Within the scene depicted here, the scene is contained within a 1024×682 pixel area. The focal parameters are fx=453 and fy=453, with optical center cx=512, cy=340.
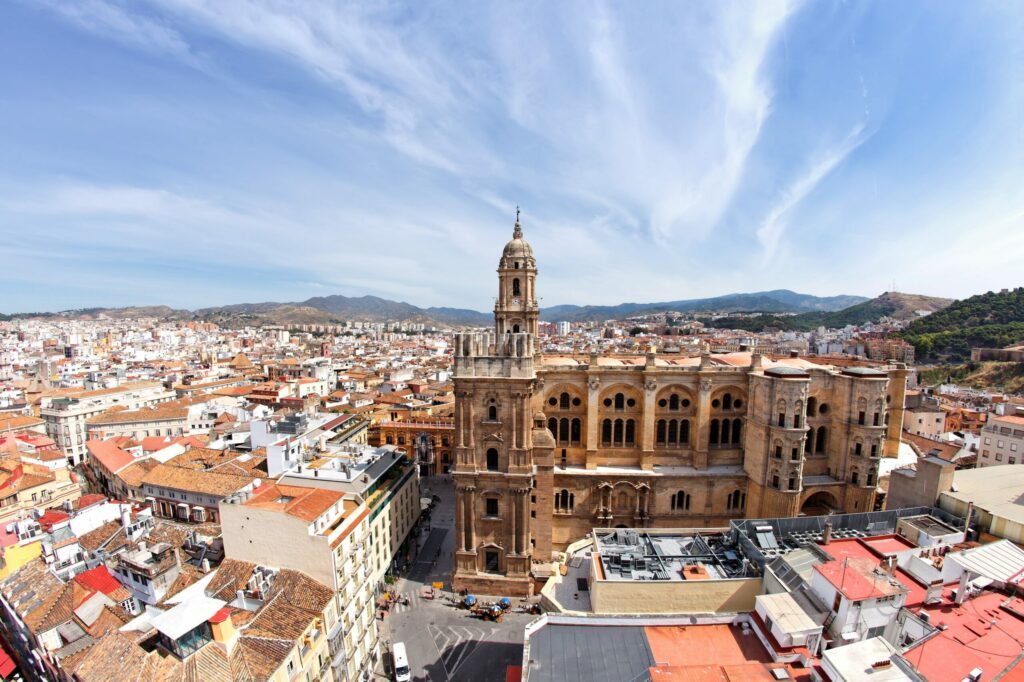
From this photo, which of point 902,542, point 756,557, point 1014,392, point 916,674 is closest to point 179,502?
point 756,557

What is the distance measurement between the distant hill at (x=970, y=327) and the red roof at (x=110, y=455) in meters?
147

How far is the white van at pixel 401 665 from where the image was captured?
23.7 meters

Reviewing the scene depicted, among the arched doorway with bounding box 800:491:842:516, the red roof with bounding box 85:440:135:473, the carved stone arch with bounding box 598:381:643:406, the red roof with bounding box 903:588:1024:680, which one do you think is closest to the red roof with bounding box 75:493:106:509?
the red roof with bounding box 85:440:135:473

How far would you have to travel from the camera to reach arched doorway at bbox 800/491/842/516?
3350 centimetres

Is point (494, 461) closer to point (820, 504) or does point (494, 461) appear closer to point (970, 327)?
point (820, 504)

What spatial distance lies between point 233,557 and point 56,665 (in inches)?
297

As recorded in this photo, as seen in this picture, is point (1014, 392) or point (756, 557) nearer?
point (756, 557)

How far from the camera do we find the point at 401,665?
23.8 metres

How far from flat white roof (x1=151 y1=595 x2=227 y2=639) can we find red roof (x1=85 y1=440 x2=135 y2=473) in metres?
28.1

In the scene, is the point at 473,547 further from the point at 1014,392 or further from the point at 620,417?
the point at 1014,392

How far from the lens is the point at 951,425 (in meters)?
58.0

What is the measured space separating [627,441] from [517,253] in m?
17.1

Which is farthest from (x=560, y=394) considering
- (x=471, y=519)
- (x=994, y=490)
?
(x=994, y=490)

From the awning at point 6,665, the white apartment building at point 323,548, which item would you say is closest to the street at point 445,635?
the white apartment building at point 323,548
